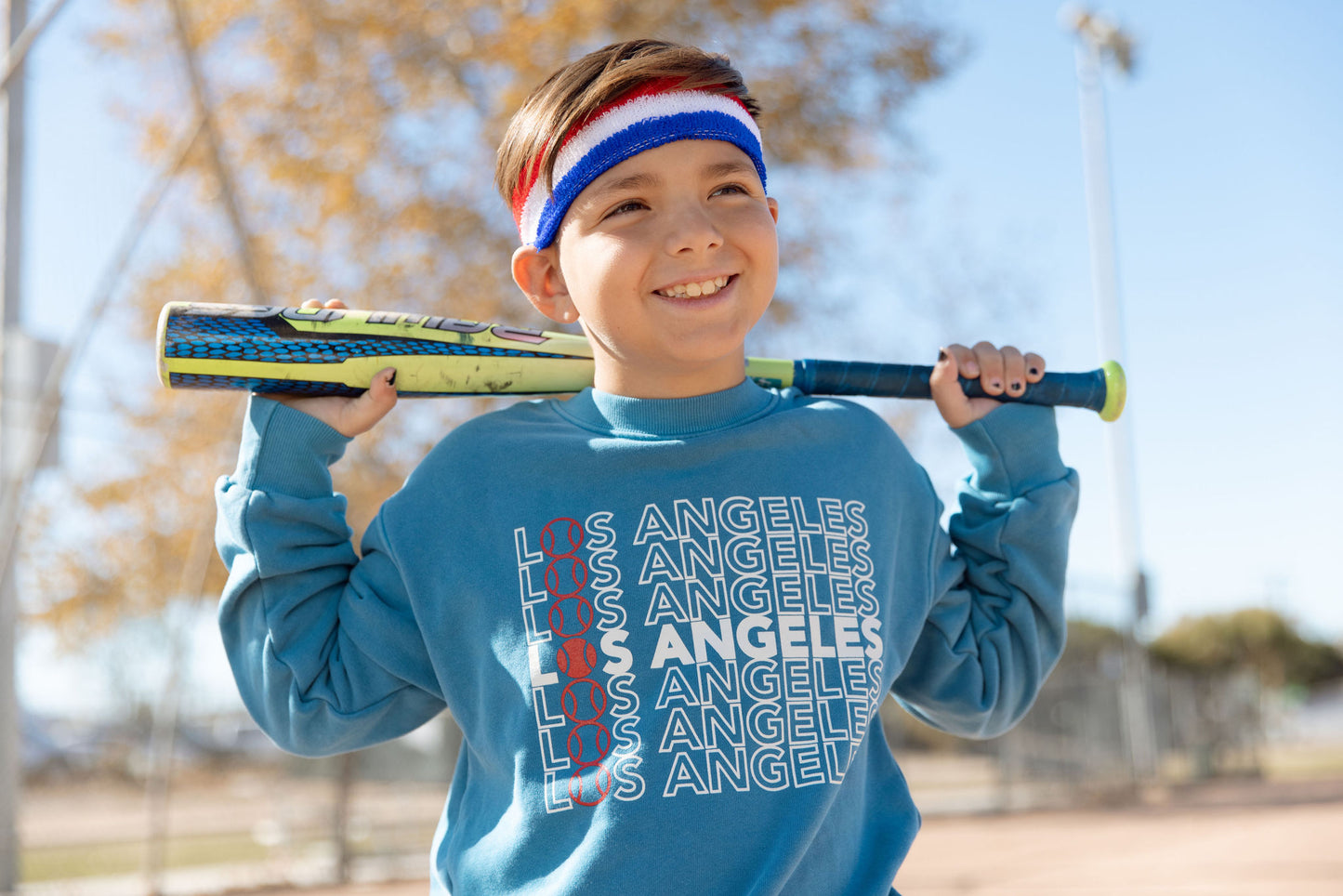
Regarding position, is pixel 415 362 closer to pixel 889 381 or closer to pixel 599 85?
pixel 599 85

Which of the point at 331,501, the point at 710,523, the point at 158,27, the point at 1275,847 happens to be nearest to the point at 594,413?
the point at 710,523

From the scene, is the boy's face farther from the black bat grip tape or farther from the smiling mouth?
the black bat grip tape

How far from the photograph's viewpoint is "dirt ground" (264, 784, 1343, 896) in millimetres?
6415

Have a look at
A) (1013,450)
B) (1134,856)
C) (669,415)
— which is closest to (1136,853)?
(1134,856)

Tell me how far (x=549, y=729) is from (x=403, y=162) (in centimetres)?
808

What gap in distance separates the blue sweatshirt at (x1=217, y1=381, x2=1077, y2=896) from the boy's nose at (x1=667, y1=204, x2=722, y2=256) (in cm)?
22

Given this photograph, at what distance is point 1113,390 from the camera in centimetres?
190

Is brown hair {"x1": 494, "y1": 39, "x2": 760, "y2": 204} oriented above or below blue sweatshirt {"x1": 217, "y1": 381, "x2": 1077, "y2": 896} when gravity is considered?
above

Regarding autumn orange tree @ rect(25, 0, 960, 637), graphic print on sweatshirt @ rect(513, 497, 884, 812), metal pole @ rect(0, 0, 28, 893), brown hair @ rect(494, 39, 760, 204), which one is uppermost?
autumn orange tree @ rect(25, 0, 960, 637)

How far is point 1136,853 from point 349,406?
7984mm

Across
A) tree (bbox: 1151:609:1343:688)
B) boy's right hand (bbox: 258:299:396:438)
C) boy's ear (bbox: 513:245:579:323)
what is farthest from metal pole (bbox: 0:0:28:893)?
tree (bbox: 1151:609:1343:688)

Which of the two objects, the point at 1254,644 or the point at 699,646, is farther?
the point at 1254,644

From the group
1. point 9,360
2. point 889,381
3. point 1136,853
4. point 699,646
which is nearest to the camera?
point 699,646

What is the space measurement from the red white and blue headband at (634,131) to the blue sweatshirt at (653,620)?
0.30 metres
